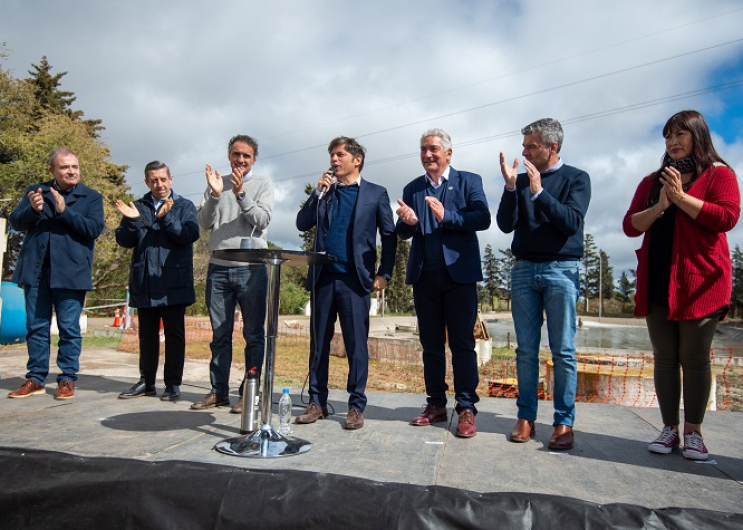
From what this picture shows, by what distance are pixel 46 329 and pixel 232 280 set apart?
1.67 metres

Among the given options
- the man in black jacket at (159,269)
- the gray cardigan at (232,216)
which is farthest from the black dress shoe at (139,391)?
the gray cardigan at (232,216)

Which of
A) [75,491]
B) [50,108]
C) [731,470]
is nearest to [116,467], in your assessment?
[75,491]

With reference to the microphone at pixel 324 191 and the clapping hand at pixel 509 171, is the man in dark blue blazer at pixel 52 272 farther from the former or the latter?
the clapping hand at pixel 509 171

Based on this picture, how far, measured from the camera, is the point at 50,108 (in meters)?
31.4

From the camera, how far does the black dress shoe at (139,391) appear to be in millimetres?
4402

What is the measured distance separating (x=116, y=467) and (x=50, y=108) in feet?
116

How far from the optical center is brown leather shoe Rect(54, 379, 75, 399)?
13.8 ft

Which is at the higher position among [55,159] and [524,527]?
[55,159]

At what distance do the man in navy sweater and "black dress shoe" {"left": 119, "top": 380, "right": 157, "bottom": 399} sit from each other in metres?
3.01

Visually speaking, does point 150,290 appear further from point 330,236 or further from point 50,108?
point 50,108

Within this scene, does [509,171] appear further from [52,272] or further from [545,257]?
[52,272]

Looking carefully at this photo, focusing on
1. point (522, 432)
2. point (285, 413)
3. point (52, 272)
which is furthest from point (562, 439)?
point (52, 272)

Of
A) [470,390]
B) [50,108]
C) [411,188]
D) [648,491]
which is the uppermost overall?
[50,108]

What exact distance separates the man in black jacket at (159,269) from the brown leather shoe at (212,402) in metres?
0.42
